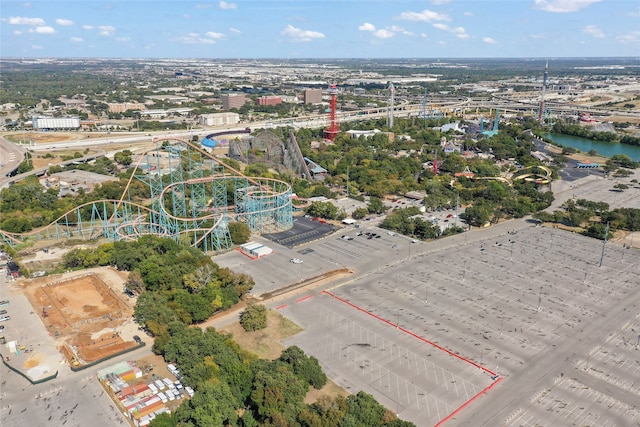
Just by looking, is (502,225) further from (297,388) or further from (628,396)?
(297,388)

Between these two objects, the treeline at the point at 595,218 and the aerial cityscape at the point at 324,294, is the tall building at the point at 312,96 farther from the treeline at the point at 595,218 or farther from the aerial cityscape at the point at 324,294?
the treeline at the point at 595,218

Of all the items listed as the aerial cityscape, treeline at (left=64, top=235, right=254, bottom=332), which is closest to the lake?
the aerial cityscape

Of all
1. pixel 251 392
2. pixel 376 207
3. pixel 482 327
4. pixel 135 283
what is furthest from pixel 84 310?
pixel 376 207

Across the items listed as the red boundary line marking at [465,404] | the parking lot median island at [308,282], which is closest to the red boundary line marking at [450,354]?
the red boundary line marking at [465,404]

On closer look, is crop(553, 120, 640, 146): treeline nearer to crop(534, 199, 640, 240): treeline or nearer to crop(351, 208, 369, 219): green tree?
crop(534, 199, 640, 240): treeline

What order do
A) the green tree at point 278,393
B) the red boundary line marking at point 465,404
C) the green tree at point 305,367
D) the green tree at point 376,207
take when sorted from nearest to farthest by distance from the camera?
the green tree at point 278,393 → the red boundary line marking at point 465,404 → the green tree at point 305,367 → the green tree at point 376,207

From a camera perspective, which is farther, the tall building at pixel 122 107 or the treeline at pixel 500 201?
the tall building at pixel 122 107
